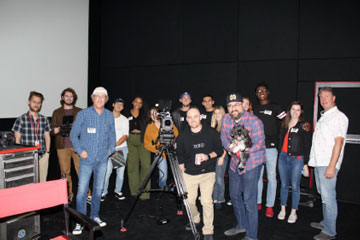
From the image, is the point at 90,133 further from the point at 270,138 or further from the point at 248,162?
the point at 270,138

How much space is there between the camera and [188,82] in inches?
208

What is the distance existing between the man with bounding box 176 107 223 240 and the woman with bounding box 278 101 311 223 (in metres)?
1.01

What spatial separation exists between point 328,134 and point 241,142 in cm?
101

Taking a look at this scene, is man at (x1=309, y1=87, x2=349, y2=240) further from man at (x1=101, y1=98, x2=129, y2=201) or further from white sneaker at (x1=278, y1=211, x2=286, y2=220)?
man at (x1=101, y1=98, x2=129, y2=201)

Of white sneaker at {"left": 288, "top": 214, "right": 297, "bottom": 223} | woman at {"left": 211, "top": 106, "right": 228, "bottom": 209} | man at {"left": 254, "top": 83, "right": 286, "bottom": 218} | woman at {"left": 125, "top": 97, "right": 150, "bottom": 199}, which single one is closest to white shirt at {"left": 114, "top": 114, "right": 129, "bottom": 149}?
woman at {"left": 125, "top": 97, "right": 150, "bottom": 199}

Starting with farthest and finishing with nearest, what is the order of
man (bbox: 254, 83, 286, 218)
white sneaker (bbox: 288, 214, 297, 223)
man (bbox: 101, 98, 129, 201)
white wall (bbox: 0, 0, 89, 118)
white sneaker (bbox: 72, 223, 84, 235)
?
man (bbox: 101, 98, 129, 201) < white wall (bbox: 0, 0, 89, 118) < man (bbox: 254, 83, 286, 218) < white sneaker (bbox: 288, 214, 297, 223) < white sneaker (bbox: 72, 223, 84, 235)

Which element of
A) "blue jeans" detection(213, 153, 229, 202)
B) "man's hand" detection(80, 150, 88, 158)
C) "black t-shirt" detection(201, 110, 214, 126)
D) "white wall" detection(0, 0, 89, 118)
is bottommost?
"blue jeans" detection(213, 153, 229, 202)

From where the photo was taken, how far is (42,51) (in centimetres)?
422

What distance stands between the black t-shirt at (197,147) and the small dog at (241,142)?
22 centimetres

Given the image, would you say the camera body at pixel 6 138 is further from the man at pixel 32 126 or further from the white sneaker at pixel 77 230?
the white sneaker at pixel 77 230

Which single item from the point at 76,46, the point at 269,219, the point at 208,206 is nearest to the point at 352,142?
the point at 269,219

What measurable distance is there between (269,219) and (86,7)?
482 cm

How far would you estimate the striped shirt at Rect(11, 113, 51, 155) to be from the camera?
9.94ft

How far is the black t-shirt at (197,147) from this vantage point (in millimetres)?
2617
